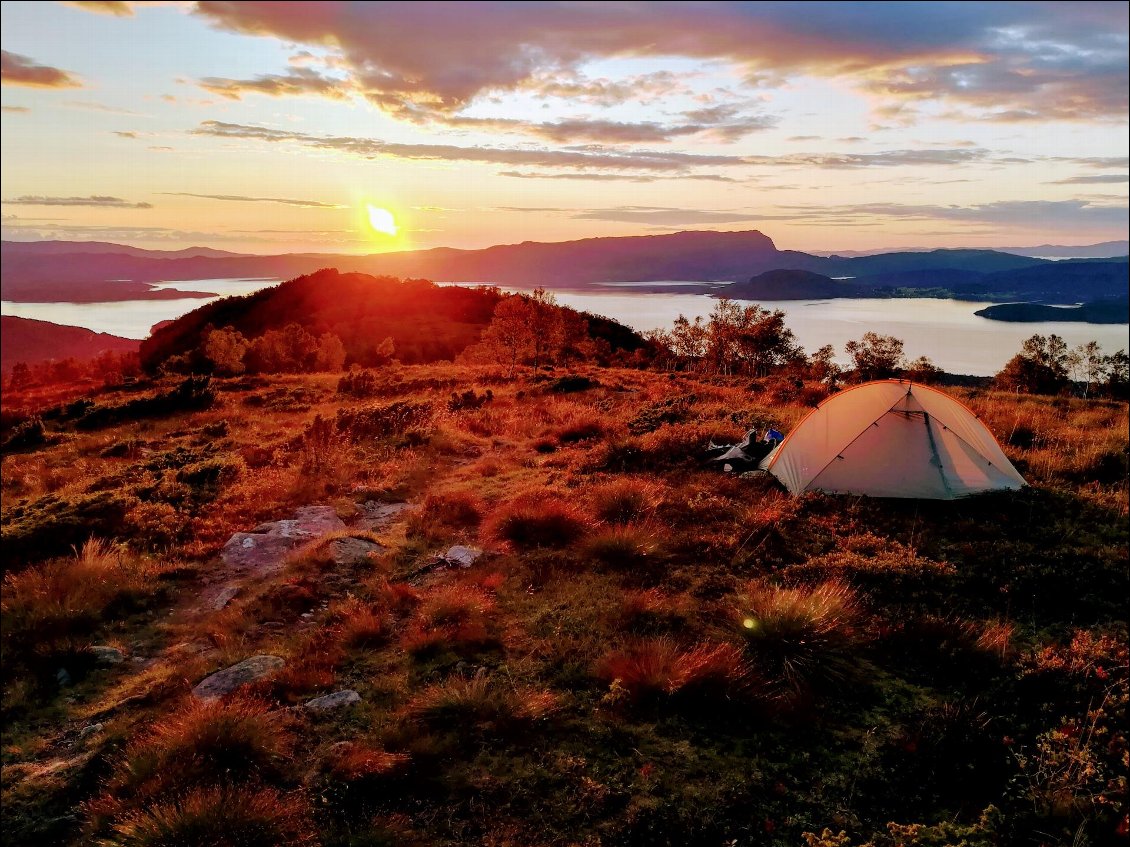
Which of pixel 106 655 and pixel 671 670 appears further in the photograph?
pixel 106 655

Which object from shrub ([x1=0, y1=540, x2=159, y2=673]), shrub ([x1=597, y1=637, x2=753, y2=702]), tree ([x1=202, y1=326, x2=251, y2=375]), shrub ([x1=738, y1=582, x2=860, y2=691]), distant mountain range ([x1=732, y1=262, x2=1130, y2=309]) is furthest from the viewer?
distant mountain range ([x1=732, y1=262, x2=1130, y2=309])

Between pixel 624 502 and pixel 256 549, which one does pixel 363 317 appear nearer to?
pixel 256 549

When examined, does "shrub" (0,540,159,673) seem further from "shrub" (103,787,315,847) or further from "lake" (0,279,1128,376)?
"lake" (0,279,1128,376)

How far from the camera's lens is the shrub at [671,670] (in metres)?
6.04

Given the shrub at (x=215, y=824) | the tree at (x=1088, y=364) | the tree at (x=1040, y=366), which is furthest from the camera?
the tree at (x=1088, y=364)

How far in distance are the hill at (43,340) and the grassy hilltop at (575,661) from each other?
526ft

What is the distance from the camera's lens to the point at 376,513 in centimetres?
1217

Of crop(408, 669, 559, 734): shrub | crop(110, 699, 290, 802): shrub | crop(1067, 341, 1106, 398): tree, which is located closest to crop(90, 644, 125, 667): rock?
crop(110, 699, 290, 802): shrub

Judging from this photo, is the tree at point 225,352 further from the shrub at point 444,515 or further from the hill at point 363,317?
the shrub at point 444,515

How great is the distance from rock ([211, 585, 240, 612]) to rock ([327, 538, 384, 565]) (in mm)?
1399

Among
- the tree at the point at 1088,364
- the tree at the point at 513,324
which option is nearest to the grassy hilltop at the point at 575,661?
the tree at the point at 513,324

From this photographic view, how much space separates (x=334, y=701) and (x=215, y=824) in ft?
5.81

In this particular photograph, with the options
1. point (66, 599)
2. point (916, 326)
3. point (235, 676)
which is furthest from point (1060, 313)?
point (66, 599)

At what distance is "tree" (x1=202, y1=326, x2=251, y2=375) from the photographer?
55844mm
